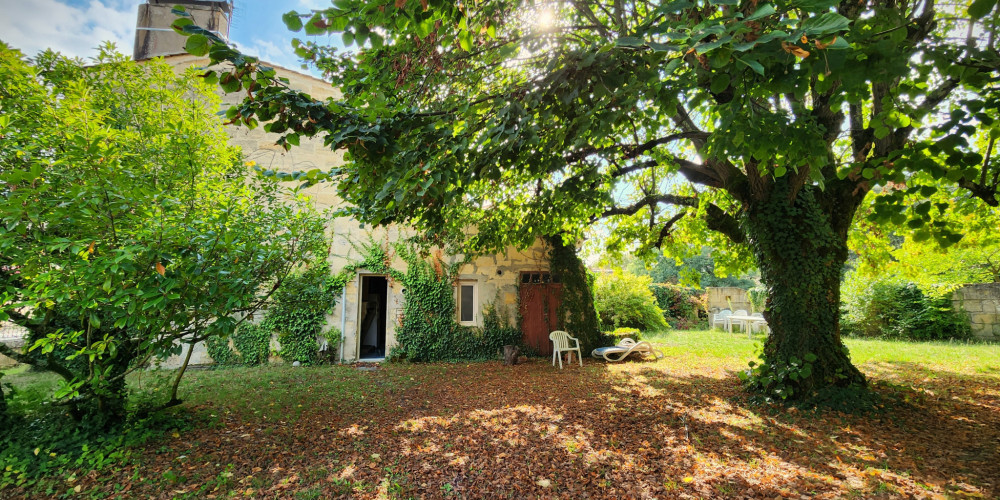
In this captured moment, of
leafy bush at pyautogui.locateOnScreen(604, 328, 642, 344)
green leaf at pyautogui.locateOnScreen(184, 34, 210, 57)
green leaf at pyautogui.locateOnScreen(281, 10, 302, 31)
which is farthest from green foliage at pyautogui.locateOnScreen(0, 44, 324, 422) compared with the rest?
leafy bush at pyautogui.locateOnScreen(604, 328, 642, 344)

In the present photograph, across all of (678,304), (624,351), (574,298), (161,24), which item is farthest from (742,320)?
(161,24)

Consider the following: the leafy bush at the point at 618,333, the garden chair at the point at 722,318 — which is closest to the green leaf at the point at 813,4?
the leafy bush at the point at 618,333

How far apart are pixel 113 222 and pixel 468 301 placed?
300 inches

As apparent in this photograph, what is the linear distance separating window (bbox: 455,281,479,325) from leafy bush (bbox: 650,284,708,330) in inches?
378

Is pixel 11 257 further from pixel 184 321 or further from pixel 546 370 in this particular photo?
pixel 546 370

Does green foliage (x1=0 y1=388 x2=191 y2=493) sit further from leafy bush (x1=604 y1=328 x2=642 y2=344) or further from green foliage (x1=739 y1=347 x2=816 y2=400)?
leafy bush (x1=604 y1=328 x2=642 y2=344)

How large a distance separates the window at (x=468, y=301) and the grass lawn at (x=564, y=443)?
10.6ft

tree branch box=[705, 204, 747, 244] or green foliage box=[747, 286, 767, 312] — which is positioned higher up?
tree branch box=[705, 204, 747, 244]

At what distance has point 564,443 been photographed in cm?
407

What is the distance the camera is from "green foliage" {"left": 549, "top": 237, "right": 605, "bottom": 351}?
1045 centimetres

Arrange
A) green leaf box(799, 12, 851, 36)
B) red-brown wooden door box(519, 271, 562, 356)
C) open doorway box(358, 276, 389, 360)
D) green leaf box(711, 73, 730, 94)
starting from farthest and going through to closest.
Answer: open doorway box(358, 276, 389, 360), red-brown wooden door box(519, 271, 562, 356), green leaf box(711, 73, 730, 94), green leaf box(799, 12, 851, 36)

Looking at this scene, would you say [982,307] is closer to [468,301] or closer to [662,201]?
[662,201]

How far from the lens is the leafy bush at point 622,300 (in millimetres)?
14258

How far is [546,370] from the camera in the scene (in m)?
8.53
